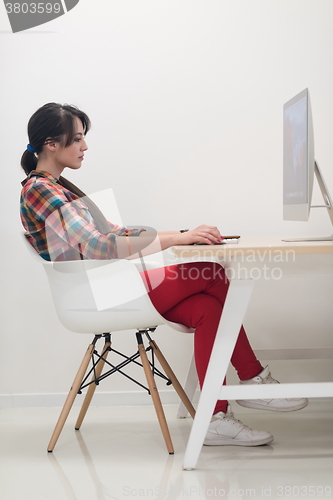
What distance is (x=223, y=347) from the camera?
4.99 ft

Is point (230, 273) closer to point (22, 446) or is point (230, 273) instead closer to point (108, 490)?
point (108, 490)

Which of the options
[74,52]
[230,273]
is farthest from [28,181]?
[74,52]

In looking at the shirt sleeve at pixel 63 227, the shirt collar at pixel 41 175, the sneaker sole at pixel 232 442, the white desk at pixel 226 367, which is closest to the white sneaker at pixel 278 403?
the sneaker sole at pixel 232 442

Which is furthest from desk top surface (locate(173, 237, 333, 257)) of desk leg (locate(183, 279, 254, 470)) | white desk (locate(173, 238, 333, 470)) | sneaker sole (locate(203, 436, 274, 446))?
sneaker sole (locate(203, 436, 274, 446))

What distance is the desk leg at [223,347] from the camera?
1515 mm

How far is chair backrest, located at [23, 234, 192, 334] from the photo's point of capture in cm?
165

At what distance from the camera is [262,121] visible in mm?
2312

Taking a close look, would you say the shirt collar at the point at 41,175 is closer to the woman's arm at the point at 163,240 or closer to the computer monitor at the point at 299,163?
the woman's arm at the point at 163,240

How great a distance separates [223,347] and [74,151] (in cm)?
81

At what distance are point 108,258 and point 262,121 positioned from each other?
1.05 m

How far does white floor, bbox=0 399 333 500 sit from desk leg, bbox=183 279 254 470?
6.7 inches

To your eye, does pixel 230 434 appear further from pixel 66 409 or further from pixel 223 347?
pixel 66 409

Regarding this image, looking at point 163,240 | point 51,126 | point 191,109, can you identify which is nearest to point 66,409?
point 163,240

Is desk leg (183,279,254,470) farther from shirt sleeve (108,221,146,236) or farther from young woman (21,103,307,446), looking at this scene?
shirt sleeve (108,221,146,236)
